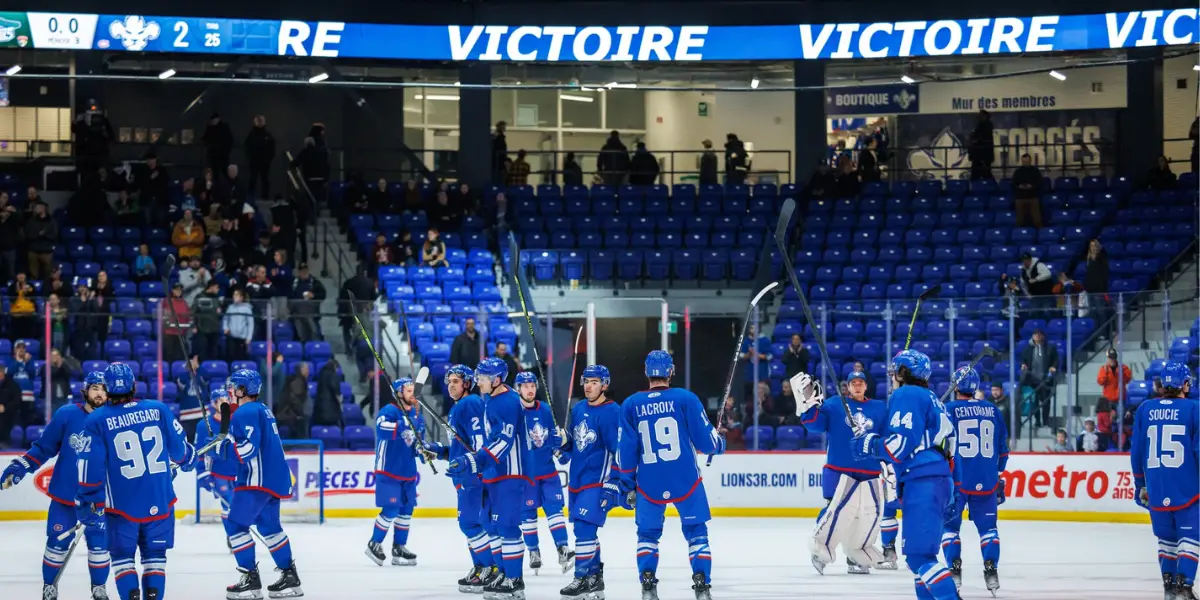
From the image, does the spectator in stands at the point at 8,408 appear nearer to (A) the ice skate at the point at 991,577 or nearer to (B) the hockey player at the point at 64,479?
(B) the hockey player at the point at 64,479

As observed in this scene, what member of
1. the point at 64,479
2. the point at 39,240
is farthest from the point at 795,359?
the point at 64,479

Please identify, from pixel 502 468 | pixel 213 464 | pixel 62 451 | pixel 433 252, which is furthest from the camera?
pixel 433 252

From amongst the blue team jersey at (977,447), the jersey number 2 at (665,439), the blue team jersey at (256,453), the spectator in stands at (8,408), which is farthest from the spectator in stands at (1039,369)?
the spectator in stands at (8,408)

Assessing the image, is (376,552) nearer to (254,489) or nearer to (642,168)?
(254,489)

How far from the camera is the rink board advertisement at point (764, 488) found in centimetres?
A: 1659

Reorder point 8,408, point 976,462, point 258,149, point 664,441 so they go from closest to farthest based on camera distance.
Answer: point 664,441 → point 976,462 → point 8,408 → point 258,149

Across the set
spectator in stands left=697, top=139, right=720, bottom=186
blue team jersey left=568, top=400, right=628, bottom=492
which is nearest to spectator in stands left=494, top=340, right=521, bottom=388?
blue team jersey left=568, top=400, right=628, bottom=492

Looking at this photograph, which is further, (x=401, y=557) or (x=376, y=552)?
(x=401, y=557)

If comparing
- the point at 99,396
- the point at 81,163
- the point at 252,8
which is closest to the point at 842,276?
the point at 252,8

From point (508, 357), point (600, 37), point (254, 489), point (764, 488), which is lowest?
point (764, 488)

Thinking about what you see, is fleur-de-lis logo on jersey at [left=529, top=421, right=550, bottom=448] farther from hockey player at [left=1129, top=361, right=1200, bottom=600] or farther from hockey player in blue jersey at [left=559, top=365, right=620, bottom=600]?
hockey player at [left=1129, top=361, right=1200, bottom=600]

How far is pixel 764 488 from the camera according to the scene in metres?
17.5

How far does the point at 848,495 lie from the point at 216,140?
1343cm

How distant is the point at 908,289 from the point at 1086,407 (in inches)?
178
